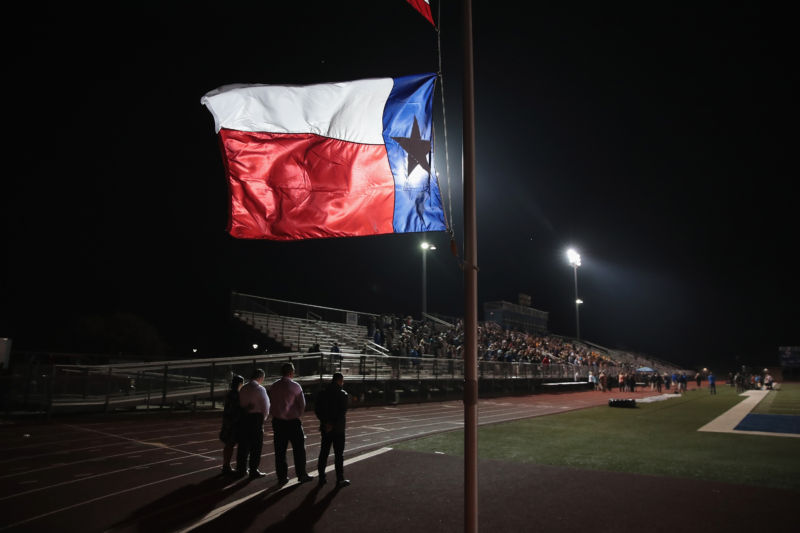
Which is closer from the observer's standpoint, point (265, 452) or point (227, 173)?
point (227, 173)

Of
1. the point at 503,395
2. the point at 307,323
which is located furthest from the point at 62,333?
the point at 503,395

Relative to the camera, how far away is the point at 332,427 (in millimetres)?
8094

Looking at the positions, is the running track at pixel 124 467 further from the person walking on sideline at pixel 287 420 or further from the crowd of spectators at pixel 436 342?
the crowd of spectators at pixel 436 342

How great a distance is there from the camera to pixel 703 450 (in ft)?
37.6

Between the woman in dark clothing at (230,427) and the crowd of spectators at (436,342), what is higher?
the crowd of spectators at (436,342)

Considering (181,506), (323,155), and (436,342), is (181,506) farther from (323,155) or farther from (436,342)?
(436,342)

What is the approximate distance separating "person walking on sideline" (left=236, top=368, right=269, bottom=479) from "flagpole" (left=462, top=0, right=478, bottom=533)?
18.8 feet

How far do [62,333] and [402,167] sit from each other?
36998mm

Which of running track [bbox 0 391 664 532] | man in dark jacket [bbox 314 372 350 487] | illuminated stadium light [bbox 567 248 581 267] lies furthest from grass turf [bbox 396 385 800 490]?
illuminated stadium light [bbox 567 248 581 267]

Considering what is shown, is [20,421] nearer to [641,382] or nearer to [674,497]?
[674,497]

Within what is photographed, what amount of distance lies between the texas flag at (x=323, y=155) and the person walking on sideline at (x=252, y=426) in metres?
3.85

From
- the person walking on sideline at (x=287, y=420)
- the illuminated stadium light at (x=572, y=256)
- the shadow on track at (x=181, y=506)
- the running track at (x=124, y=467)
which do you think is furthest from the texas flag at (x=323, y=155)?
the illuminated stadium light at (x=572, y=256)

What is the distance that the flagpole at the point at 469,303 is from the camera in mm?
3826

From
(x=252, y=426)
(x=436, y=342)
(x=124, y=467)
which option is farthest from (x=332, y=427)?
(x=436, y=342)
